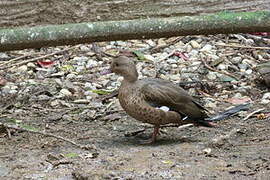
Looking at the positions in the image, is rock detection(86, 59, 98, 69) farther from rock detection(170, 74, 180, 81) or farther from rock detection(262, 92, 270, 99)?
rock detection(262, 92, 270, 99)

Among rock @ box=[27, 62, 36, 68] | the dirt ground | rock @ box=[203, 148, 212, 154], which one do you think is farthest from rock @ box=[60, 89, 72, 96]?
rock @ box=[203, 148, 212, 154]

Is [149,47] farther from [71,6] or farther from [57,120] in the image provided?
[57,120]

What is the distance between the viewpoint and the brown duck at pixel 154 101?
546 cm

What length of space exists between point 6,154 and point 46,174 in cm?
67

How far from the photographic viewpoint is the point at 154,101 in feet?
18.0

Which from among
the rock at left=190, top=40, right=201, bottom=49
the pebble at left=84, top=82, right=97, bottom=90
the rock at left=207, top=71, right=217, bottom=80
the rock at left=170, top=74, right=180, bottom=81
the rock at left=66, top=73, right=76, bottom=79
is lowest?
the rock at left=207, top=71, right=217, bottom=80

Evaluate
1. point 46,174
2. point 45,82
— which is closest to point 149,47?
point 45,82

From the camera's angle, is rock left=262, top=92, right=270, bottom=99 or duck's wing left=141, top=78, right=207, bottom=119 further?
rock left=262, top=92, right=270, bottom=99

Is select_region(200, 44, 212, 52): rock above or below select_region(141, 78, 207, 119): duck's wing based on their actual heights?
below

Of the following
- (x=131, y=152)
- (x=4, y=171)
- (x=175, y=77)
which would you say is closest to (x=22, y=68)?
(x=175, y=77)

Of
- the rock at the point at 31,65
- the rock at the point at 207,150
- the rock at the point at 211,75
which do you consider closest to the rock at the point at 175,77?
the rock at the point at 211,75

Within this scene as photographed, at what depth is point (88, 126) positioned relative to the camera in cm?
612

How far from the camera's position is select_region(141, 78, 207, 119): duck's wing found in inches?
216

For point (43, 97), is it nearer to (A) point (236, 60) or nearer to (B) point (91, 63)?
(B) point (91, 63)
